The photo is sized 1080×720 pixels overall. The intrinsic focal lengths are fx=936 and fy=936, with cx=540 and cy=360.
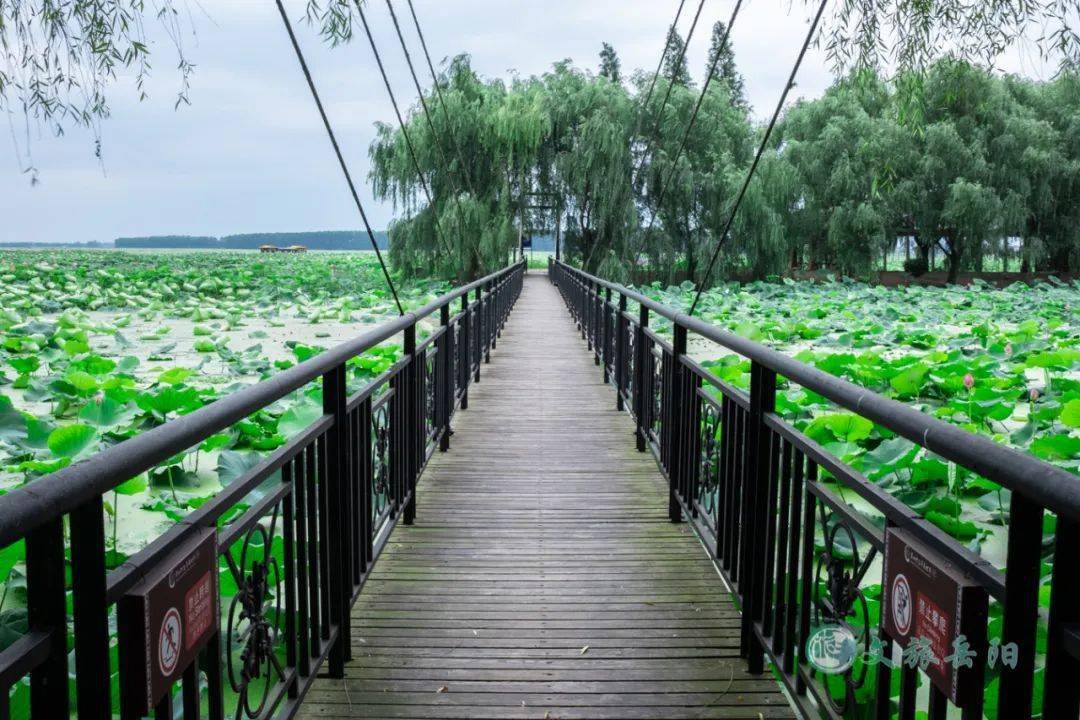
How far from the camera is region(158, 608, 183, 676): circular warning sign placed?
1.05 meters

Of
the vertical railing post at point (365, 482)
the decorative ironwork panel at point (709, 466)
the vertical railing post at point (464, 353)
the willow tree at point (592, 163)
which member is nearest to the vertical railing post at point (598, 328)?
the vertical railing post at point (464, 353)

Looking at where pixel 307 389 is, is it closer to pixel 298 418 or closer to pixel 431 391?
pixel 431 391

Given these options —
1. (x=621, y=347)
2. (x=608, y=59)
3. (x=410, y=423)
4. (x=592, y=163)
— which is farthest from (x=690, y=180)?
(x=608, y=59)

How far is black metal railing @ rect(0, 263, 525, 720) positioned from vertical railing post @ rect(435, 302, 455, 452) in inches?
20.9

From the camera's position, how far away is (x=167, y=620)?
42.0 inches

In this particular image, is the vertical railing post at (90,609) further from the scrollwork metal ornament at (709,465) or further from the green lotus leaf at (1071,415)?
the green lotus leaf at (1071,415)

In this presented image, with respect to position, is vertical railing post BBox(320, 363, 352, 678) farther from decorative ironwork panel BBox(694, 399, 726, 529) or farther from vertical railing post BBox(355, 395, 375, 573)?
decorative ironwork panel BBox(694, 399, 726, 529)

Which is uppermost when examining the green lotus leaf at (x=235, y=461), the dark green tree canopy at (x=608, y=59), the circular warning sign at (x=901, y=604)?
the dark green tree canopy at (x=608, y=59)

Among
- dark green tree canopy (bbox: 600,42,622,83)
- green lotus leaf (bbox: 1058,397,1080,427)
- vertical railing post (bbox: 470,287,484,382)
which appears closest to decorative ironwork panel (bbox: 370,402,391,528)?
green lotus leaf (bbox: 1058,397,1080,427)

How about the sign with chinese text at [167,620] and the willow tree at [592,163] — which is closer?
the sign with chinese text at [167,620]

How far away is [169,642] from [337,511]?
2.86 ft

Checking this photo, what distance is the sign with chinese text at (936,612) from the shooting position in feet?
3.36

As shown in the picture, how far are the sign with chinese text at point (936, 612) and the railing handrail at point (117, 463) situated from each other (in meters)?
0.89

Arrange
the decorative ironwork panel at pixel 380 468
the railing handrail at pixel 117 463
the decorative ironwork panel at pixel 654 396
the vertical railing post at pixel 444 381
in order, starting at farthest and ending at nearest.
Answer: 1. the vertical railing post at pixel 444 381
2. the decorative ironwork panel at pixel 654 396
3. the decorative ironwork panel at pixel 380 468
4. the railing handrail at pixel 117 463
